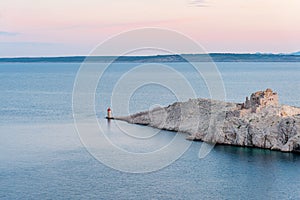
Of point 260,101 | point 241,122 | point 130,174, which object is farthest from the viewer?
point 260,101

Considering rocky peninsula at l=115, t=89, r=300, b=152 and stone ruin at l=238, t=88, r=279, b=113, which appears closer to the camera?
rocky peninsula at l=115, t=89, r=300, b=152

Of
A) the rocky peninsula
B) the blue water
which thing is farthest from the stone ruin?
the blue water

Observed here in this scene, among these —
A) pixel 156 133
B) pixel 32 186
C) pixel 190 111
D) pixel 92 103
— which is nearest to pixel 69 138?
pixel 156 133

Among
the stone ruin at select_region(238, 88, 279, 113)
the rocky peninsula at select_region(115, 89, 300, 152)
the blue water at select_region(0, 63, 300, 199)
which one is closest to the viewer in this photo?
the blue water at select_region(0, 63, 300, 199)

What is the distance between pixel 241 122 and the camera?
47.2m

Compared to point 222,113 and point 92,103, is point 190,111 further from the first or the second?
point 92,103

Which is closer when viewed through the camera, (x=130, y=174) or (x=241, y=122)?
(x=130, y=174)

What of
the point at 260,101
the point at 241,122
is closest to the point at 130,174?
the point at 241,122

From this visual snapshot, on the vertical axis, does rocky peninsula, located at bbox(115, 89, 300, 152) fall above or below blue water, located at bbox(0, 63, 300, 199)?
above

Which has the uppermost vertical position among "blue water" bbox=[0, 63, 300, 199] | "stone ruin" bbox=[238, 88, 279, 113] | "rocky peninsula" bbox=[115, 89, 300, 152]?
"stone ruin" bbox=[238, 88, 279, 113]

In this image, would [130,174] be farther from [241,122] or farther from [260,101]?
[260,101]

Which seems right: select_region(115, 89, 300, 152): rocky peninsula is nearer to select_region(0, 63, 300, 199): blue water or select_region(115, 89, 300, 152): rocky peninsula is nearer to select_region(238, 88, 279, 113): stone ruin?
select_region(238, 88, 279, 113): stone ruin

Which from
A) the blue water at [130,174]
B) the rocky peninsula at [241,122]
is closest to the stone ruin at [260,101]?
the rocky peninsula at [241,122]

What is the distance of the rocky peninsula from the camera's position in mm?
44719
